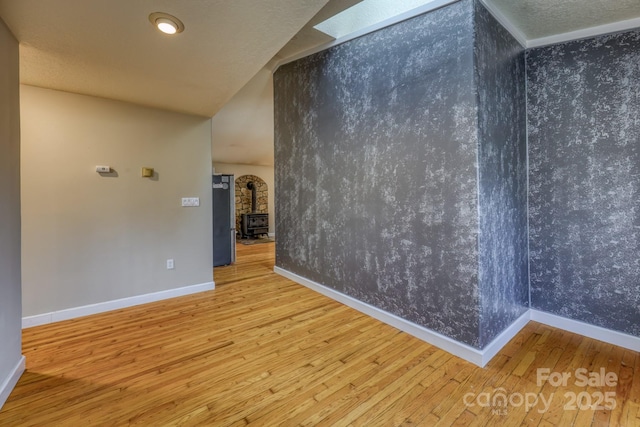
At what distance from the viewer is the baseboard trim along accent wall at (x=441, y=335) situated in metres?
2.07

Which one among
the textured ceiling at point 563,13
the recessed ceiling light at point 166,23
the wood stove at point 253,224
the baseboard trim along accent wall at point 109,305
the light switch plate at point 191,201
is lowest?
the baseboard trim along accent wall at point 109,305

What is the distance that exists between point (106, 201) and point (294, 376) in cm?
269

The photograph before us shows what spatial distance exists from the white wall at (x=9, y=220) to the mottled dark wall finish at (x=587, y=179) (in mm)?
4030

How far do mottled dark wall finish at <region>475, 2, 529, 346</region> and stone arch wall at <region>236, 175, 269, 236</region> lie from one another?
7372 millimetres

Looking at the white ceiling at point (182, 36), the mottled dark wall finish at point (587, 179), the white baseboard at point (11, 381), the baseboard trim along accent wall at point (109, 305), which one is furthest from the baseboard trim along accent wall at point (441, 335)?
the white baseboard at point (11, 381)

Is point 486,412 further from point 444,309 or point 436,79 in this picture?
point 436,79

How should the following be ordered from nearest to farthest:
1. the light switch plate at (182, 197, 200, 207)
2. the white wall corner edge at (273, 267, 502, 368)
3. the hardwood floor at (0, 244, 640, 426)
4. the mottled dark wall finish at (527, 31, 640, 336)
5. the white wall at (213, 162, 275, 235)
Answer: the hardwood floor at (0, 244, 640, 426), the white wall corner edge at (273, 267, 502, 368), the mottled dark wall finish at (527, 31, 640, 336), the light switch plate at (182, 197, 200, 207), the white wall at (213, 162, 275, 235)

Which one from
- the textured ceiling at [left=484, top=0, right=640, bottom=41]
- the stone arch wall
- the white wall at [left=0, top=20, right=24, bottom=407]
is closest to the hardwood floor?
the white wall at [left=0, top=20, right=24, bottom=407]

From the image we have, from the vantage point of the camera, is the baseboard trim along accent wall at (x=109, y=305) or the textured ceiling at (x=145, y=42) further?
the baseboard trim along accent wall at (x=109, y=305)

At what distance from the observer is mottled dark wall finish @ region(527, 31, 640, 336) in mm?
2199

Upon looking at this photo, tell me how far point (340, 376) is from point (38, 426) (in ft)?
5.59

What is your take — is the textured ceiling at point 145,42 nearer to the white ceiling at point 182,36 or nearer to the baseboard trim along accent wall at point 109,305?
the white ceiling at point 182,36

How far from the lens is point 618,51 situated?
→ 2.23m

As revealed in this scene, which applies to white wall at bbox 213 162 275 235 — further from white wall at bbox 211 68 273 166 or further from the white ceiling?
the white ceiling
